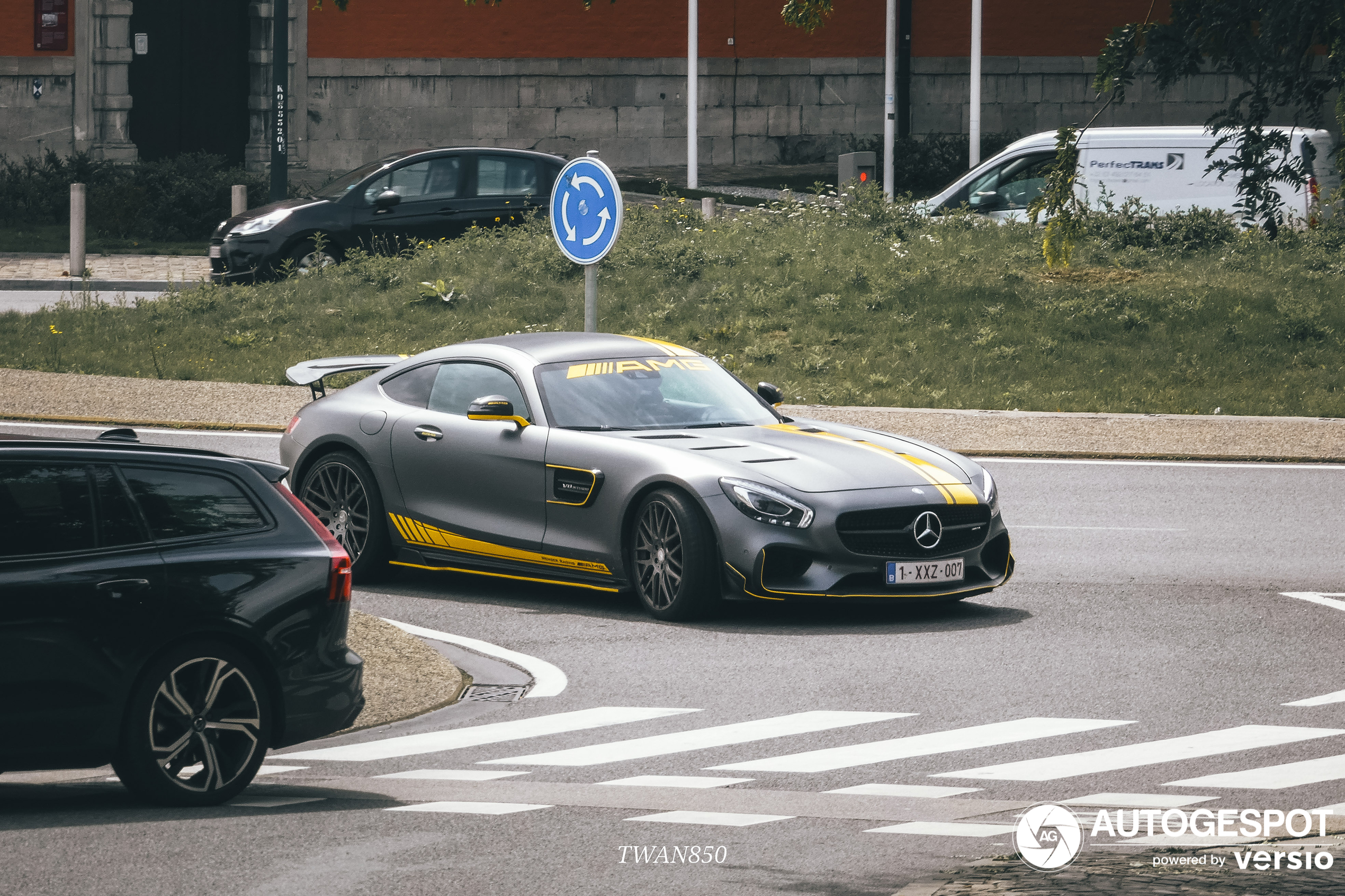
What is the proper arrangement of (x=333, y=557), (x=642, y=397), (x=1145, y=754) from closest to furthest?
(x=333, y=557)
(x=1145, y=754)
(x=642, y=397)

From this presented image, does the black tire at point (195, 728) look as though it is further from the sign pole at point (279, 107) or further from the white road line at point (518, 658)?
the sign pole at point (279, 107)

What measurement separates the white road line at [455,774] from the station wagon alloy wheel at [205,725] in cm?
73

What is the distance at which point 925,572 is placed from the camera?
9961mm

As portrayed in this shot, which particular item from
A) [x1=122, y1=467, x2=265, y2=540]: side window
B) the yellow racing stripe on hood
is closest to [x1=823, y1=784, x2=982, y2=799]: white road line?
[x1=122, y1=467, x2=265, y2=540]: side window

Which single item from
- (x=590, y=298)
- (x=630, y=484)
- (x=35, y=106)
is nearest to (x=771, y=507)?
(x=630, y=484)

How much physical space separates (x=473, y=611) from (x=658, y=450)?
1.41 meters

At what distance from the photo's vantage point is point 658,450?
33.4 feet

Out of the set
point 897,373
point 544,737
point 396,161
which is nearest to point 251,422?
point 897,373

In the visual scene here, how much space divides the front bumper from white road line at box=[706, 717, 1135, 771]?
1899mm

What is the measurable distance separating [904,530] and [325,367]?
13.9ft

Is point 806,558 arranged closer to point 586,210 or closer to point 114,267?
point 586,210

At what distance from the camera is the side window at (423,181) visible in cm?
2433

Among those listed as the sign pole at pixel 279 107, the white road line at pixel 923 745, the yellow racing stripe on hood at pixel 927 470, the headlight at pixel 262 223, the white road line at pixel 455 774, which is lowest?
the white road line at pixel 455 774

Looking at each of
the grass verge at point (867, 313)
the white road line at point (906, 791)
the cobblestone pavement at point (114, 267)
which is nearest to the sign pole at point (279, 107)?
the cobblestone pavement at point (114, 267)
